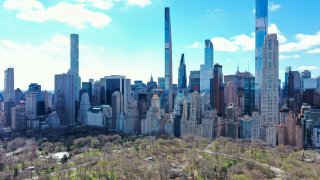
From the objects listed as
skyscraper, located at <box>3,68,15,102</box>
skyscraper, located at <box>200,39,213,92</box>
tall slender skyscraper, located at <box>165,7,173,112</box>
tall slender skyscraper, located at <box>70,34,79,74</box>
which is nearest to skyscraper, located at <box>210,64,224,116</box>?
tall slender skyscraper, located at <box>165,7,173,112</box>

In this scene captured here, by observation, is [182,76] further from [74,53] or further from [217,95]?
[74,53]

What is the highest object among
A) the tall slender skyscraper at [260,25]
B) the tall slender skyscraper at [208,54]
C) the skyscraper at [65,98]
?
the tall slender skyscraper at [260,25]

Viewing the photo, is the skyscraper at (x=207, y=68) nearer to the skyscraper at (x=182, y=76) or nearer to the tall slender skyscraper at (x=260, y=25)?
the skyscraper at (x=182, y=76)

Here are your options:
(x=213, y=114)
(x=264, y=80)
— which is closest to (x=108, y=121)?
(x=213, y=114)

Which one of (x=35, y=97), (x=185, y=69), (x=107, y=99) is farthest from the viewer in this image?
(x=185, y=69)

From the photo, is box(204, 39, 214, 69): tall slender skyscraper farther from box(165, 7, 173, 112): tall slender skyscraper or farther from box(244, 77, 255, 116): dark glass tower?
box(244, 77, 255, 116): dark glass tower

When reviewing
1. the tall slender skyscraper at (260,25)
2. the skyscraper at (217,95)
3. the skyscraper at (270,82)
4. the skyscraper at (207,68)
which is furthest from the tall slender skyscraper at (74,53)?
the skyscraper at (270,82)

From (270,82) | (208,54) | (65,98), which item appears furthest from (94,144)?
(208,54)

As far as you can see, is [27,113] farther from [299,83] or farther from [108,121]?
[299,83]
